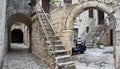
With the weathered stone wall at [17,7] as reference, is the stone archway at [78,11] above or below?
below

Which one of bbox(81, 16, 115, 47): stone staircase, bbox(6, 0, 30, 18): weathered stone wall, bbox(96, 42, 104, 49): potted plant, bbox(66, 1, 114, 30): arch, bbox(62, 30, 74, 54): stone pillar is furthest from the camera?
bbox(81, 16, 115, 47): stone staircase

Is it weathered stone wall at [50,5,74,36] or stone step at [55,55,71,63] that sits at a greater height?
weathered stone wall at [50,5,74,36]

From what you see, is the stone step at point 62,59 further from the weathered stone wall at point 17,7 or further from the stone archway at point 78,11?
the weathered stone wall at point 17,7

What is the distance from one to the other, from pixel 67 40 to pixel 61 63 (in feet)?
11.3

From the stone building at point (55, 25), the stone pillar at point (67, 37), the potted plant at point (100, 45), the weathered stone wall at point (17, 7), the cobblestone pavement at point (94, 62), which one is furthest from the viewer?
the potted plant at point (100, 45)

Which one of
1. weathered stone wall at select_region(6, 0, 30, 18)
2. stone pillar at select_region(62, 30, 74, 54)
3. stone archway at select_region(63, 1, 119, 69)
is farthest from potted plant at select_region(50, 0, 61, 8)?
stone pillar at select_region(62, 30, 74, 54)

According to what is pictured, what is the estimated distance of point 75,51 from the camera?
587 inches

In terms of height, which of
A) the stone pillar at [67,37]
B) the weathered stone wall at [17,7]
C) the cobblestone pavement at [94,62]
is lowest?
the cobblestone pavement at [94,62]

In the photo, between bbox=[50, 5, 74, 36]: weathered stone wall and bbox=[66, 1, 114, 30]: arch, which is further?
bbox=[50, 5, 74, 36]: weathered stone wall

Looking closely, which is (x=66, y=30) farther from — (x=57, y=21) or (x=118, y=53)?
(x=118, y=53)

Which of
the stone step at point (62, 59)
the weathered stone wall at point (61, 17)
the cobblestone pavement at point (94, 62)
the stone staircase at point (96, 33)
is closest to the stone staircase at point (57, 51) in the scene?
the stone step at point (62, 59)

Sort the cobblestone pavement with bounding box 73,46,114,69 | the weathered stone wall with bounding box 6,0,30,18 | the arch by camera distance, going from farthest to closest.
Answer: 1. the weathered stone wall with bounding box 6,0,30,18
2. the cobblestone pavement with bounding box 73,46,114,69
3. the arch

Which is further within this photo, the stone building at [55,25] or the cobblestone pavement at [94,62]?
the cobblestone pavement at [94,62]

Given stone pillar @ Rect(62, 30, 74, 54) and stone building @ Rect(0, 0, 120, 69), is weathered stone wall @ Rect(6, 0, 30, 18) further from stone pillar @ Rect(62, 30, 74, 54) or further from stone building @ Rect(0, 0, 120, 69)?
stone pillar @ Rect(62, 30, 74, 54)
